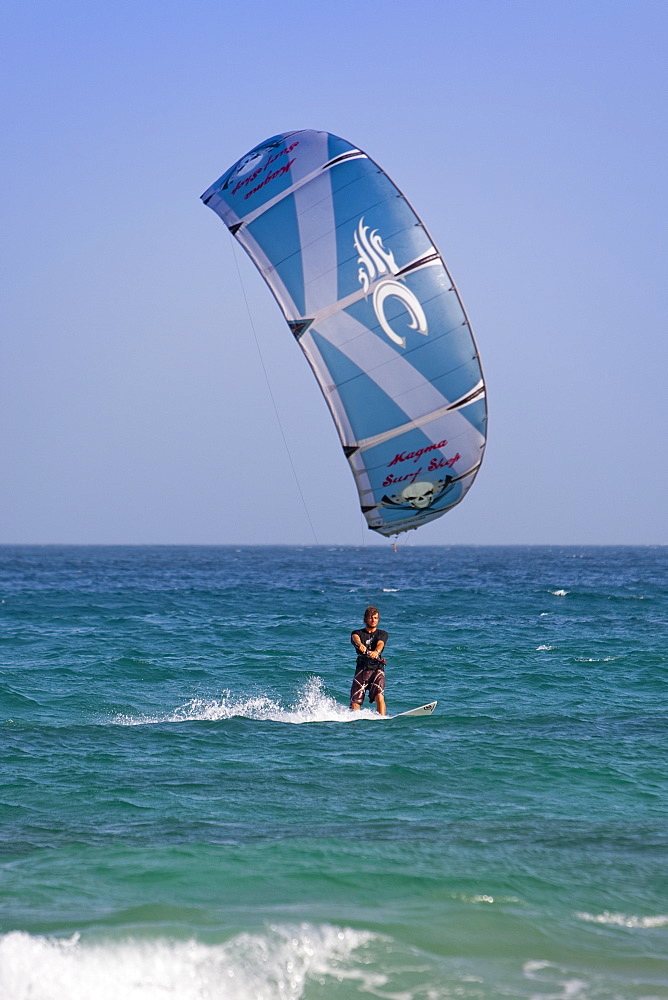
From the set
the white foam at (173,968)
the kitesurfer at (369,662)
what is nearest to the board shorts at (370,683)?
the kitesurfer at (369,662)

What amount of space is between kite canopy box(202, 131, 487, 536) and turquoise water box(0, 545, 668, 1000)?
12.4 feet

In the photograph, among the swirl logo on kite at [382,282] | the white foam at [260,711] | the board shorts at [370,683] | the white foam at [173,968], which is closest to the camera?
the white foam at [173,968]

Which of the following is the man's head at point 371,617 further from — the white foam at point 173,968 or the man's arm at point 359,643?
the white foam at point 173,968

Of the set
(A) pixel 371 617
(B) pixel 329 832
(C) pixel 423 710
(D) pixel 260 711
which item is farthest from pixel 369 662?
(B) pixel 329 832

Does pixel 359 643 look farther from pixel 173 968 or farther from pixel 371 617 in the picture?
pixel 173 968

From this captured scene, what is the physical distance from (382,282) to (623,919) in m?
7.78

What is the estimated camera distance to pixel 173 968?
22.4 feet

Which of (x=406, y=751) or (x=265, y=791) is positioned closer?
(x=265, y=791)

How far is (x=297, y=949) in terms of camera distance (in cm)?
699

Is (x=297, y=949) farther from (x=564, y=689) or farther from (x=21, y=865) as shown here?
(x=564, y=689)

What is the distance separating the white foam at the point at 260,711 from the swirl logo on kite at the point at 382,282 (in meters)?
6.70

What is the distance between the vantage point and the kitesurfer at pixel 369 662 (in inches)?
571

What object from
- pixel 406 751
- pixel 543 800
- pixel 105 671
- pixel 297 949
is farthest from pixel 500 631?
pixel 297 949

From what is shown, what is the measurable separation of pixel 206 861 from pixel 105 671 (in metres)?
13.4
